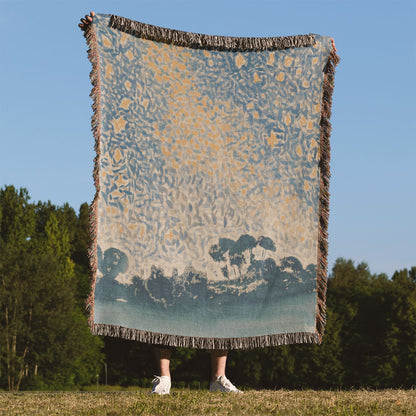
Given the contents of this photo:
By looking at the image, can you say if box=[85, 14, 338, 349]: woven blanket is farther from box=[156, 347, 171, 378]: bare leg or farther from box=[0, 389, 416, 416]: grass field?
box=[0, 389, 416, 416]: grass field

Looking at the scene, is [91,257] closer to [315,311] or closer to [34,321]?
[315,311]

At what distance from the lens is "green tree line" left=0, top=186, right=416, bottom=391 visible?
4019 cm

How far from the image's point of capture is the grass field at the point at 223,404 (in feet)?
18.8

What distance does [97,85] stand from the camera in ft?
24.6

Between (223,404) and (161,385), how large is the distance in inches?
53.3

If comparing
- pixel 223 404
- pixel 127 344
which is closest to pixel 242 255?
pixel 223 404

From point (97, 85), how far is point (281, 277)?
3.07 metres

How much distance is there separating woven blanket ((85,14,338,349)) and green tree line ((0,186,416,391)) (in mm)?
32704

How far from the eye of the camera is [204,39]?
26.1 ft

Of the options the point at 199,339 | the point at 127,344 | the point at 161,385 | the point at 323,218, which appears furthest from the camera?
the point at 127,344

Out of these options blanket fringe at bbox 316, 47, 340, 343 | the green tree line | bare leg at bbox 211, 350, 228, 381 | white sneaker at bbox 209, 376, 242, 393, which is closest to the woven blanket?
blanket fringe at bbox 316, 47, 340, 343

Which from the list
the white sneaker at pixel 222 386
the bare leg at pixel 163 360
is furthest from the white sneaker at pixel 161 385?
the white sneaker at pixel 222 386

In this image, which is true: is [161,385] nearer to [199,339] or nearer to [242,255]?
[199,339]

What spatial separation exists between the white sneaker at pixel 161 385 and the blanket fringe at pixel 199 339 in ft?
1.23
